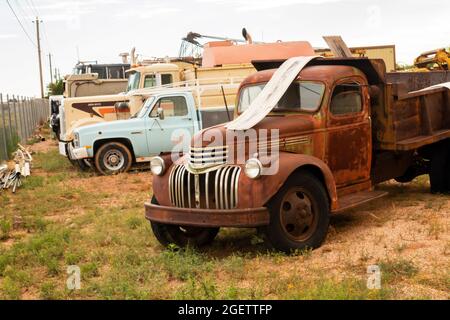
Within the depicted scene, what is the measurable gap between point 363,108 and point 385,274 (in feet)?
9.41

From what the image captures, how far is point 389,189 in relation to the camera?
1056 centimetres

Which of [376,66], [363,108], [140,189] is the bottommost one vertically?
[140,189]

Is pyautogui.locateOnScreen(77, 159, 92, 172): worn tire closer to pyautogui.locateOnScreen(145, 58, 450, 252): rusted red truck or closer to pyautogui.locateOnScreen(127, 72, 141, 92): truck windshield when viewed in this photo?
pyautogui.locateOnScreen(127, 72, 141, 92): truck windshield

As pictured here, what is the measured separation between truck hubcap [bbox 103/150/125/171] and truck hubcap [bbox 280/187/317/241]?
27.6 feet

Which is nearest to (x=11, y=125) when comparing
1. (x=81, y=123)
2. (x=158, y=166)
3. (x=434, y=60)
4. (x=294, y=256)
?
(x=81, y=123)

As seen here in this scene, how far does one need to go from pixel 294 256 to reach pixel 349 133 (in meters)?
1.98

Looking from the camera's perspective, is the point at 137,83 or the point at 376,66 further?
the point at 137,83

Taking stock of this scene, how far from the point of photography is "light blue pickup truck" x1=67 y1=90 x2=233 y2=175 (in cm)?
1438

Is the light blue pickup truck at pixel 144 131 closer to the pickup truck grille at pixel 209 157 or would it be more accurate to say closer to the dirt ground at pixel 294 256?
the dirt ground at pixel 294 256

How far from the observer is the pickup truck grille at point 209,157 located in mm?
6949

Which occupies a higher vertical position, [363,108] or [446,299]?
[363,108]

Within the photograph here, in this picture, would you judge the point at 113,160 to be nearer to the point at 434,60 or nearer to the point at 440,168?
the point at 440,168
